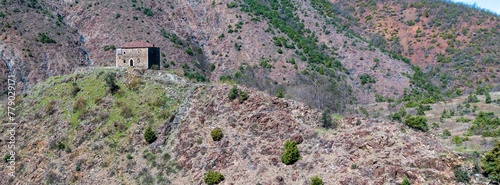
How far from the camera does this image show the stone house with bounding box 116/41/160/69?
171ft

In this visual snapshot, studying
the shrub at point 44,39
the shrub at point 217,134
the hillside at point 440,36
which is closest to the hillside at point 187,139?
the shrub at point 217,134

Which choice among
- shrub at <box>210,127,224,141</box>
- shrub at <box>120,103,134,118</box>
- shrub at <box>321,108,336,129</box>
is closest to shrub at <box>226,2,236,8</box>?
shrub at <box>120,103,134,118</box>

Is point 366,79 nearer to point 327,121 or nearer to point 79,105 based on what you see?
point 327,121

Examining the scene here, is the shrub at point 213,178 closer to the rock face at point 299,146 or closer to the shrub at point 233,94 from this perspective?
the rock face at point 299,146

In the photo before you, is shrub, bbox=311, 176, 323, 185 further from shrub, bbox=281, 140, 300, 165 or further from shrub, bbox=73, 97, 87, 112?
shrub, bbox=73, 97, 87, 112

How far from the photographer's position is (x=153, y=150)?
41625 millimetres

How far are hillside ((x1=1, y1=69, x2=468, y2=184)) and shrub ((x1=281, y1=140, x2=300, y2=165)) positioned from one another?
0.37 meters

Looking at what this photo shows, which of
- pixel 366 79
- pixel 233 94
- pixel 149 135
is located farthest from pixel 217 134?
pixel 366 79

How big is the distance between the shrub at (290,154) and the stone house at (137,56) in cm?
1872

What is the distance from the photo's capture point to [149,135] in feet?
138

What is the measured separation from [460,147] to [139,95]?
23205 mm

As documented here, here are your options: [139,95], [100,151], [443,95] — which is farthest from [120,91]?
[443,95]

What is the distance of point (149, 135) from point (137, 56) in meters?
12.2

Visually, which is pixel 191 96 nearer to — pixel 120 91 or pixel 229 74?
pixel 120 91
